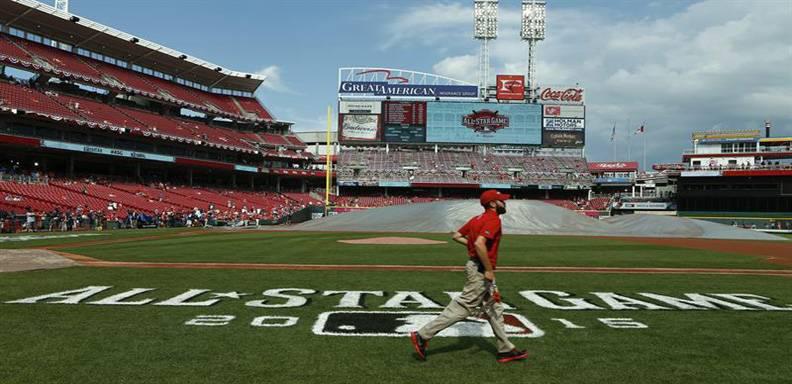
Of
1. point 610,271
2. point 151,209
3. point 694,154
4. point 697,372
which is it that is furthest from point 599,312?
point 694,154

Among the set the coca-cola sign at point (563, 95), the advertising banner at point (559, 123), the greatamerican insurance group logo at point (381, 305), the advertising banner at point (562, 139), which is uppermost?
the coca-cola sign at point (563, 95)

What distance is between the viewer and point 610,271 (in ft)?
45.5

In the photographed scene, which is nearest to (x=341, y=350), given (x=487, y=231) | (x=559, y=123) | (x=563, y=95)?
(x=487, y=231)

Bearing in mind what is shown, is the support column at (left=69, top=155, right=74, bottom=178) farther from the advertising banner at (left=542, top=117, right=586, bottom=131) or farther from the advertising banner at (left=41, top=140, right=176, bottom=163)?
the advertising banner at (left=542, top=117, right=586, bottom=131)

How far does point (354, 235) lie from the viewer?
29.9 meters

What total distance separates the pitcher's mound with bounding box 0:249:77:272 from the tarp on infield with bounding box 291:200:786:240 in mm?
19781

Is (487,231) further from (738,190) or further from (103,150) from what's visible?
(738,190)

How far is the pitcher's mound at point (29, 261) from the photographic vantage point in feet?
42.1

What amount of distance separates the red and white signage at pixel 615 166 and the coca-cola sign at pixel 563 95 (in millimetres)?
27097

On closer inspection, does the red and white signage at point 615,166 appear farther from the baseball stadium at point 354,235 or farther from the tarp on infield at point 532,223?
the tarp on infield at point 532,223

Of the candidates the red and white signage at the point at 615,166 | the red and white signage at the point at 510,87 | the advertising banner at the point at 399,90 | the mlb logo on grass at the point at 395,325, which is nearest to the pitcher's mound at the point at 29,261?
the mlb logo on grass at the point at 395,325

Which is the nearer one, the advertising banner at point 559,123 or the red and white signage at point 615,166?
the advertising banner at point 559,123

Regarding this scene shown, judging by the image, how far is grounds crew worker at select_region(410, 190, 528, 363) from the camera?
5.55 metres

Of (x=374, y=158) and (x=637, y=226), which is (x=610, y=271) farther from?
(x=374, y=158)
